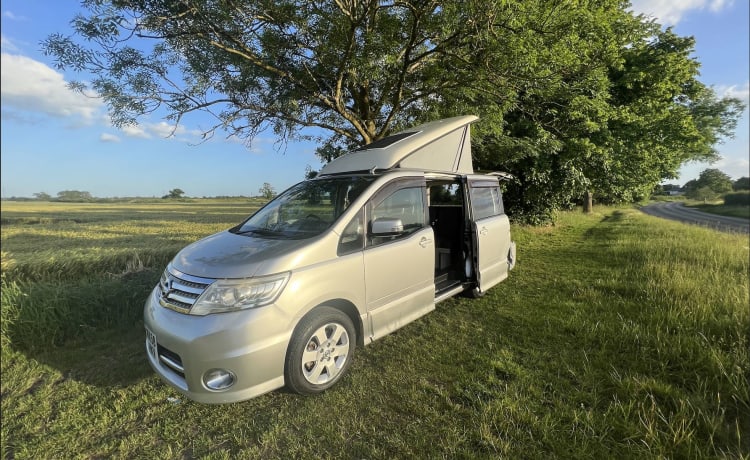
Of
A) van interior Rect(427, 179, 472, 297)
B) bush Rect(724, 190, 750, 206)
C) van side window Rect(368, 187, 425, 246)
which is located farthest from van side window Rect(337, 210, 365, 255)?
bush Rect(724, 190, 750, 206)

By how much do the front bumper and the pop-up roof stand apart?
214 cm

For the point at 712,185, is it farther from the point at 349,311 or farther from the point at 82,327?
the point at 82,327

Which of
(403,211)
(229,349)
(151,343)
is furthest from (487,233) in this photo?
(151,343)

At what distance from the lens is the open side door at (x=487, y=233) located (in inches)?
189

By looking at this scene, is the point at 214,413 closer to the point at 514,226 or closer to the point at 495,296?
the point at 495,296

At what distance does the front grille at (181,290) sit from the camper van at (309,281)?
0.04ft

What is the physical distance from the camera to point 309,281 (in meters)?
2.70

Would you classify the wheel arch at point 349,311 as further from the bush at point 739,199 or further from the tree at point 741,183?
the tree at point 741,183

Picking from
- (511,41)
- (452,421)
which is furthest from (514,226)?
(452,421)

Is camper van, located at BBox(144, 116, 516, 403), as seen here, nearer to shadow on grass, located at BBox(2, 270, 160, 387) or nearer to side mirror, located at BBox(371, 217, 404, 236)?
side mirror, located at BBox(371, 217, 404, 236)

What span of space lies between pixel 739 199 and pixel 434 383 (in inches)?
2354

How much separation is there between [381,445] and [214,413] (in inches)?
57.0

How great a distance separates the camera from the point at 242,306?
8.09ft

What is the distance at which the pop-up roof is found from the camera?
12.9 ft
